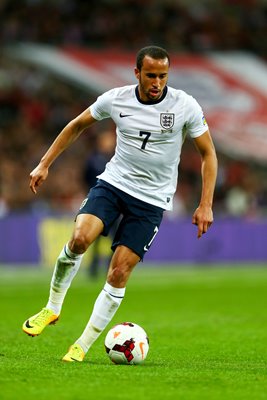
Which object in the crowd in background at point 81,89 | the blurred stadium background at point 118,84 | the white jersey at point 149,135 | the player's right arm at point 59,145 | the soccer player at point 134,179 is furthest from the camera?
the crowd in background at point 81,89

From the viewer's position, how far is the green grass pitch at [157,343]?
6.50m

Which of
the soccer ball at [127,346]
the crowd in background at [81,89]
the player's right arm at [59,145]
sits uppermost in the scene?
the player's right arm at [59,145]

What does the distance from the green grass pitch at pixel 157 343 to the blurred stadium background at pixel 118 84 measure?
2.49 meters

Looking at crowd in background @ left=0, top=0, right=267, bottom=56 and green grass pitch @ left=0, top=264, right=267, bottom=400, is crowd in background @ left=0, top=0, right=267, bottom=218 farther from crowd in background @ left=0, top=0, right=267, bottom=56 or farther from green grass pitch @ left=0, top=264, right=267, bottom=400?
green grass pitch @ left=0, top=264, right=267, bottom=400

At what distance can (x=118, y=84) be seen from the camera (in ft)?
81.9

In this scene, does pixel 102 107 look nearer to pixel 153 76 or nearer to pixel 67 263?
pixel 153 76

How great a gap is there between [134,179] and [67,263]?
0.81 m

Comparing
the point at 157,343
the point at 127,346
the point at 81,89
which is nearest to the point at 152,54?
the point at 127,346

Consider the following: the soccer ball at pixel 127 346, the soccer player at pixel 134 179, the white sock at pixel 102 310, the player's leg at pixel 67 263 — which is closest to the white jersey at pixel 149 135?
the soccer player at pixel 134 179

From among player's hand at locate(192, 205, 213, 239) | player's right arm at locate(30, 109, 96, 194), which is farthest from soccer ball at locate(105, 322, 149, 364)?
player's right arm at locate(30, 109, 96, 194)

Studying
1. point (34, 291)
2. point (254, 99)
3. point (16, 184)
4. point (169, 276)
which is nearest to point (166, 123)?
point (34, 291)

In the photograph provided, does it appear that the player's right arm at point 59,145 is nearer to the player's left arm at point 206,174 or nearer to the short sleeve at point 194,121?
the short sleeve at point 194,121

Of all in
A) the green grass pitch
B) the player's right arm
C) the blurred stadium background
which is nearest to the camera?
the green grass pitch

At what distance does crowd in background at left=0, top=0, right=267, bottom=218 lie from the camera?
22406 mm
